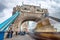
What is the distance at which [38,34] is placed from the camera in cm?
51

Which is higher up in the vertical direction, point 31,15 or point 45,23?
point 45,23

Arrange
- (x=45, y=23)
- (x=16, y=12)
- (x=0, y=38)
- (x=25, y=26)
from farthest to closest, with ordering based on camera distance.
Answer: (x=25, y=26), (x=16, y=12), (x=0, y=38), (x=45, y=23)

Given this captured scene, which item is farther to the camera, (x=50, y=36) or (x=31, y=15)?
(x=31, y=15)

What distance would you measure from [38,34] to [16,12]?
521 inches

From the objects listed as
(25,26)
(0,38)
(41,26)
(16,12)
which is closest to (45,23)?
(41,26)

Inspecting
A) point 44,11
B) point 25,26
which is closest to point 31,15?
point 44,11

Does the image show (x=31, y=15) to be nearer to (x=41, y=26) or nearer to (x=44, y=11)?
(x=44, y=11)

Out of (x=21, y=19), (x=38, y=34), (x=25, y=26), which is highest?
(x=38, y=34)

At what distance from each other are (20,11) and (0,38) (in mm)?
11048

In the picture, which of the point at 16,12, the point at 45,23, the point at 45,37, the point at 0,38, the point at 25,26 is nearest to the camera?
the point at 45,37

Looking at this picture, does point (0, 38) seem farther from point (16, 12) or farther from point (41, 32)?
point (16, 12)

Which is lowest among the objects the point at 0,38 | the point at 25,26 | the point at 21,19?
the point at 25,26

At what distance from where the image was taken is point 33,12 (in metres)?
14.1

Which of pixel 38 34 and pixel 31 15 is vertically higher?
pixel 38 34
